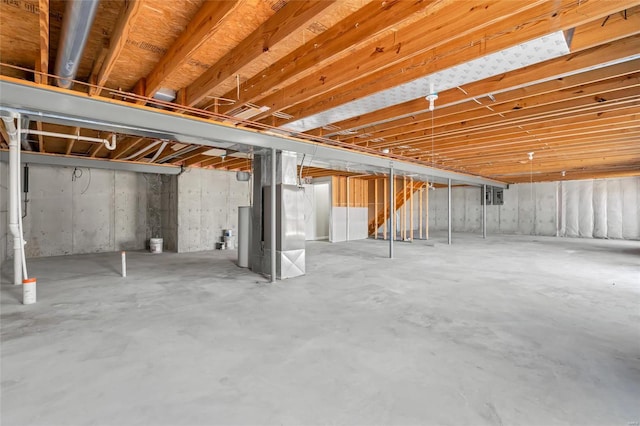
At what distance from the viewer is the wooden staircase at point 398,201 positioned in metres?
10.8

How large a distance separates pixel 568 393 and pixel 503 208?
1305cm

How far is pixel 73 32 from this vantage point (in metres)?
1.78

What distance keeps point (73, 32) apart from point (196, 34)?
0.69 meters

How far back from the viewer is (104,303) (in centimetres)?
345

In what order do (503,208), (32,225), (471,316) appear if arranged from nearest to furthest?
1. (471,316)
2. (32,225)
3. (503,208)

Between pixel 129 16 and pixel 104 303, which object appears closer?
pixel 129 16

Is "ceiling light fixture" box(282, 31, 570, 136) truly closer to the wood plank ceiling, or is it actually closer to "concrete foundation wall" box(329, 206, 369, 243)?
the wood plank ceiling

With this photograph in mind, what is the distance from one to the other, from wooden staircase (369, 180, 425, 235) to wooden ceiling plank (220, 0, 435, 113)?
8270 mm

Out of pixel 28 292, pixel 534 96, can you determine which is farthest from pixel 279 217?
pixel 534 96

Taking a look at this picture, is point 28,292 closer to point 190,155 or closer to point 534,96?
point 190,155

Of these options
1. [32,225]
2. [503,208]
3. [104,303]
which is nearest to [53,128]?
[32,225]

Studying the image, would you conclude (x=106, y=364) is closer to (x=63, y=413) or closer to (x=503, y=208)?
(x=63, y=413)

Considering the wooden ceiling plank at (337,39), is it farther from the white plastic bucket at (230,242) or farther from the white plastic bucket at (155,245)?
the white plastic bucket at (155,245)

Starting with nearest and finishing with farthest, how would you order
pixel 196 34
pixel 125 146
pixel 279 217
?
pixel 196 34 < pixel 279 217 < pixel 125 146
